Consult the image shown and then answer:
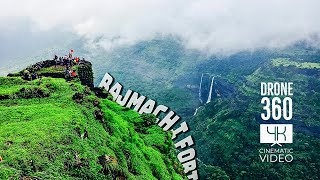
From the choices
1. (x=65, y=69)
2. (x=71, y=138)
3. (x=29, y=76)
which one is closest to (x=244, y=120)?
(x=65, y=69)

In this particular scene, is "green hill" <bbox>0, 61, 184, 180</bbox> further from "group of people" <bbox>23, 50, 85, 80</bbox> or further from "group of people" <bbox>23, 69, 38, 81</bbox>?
"group of people" <bbox>23, 50, 85, 80</bbox>

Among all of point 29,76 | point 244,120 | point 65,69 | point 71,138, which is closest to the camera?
point 71,138

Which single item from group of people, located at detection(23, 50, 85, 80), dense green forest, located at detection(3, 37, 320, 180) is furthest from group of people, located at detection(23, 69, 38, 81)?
dense green forest, located at detection(3, 37, 320, 180)

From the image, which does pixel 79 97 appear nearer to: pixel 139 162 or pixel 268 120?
pixel 139 162

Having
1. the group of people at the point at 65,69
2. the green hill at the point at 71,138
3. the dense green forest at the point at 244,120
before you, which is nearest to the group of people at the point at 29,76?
the group of people at the point at 65,69

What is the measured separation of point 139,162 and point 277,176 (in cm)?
9092

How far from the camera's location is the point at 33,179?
49.4 ft

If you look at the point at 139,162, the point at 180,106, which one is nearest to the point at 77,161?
the point at 139,162

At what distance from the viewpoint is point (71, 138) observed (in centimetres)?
1917

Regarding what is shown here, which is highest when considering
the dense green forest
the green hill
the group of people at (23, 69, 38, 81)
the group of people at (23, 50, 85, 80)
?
the dense green forest

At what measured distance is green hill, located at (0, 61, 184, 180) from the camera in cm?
1658

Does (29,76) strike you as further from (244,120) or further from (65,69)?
(244,120)

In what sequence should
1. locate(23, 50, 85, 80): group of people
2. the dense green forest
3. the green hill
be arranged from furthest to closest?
the dense green forest < locate(23, 50, 85, 80): group of people < the green hill

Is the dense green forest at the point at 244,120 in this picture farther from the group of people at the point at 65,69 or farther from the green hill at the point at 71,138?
the green hill at the point at 71,138
